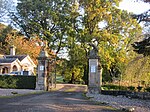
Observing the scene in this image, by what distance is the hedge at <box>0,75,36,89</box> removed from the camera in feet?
89.6

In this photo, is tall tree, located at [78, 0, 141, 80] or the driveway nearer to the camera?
the driveway

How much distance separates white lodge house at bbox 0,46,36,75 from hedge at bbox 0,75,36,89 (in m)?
18.2

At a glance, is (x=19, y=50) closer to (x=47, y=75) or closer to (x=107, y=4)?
(x=107, y=4)

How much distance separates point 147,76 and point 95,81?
4196 mm

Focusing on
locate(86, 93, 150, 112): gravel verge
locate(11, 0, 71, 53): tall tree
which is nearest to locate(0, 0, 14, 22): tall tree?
locate(11, 0, 71, 53): tall tree

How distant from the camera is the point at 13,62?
4778 cm

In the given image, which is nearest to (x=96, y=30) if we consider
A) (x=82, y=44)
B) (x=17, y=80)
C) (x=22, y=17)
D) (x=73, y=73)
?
(x=82, y=44)

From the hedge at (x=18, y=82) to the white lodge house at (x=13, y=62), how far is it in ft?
59.7

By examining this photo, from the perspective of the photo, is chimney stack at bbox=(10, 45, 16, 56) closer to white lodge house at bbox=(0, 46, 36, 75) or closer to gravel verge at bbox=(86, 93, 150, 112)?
white lodge house at bbox=(0, 46, 36, 75)

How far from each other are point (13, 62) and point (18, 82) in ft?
67.4

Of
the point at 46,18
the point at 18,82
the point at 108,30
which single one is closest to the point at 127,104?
the point at 18,82

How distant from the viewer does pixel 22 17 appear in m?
45.6

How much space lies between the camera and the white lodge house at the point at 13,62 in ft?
157

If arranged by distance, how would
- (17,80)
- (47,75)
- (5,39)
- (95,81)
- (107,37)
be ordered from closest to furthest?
(95,81) → (47,75) → (17,80) → (107,37) → (5,39)
